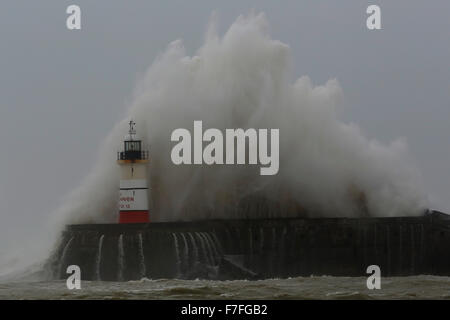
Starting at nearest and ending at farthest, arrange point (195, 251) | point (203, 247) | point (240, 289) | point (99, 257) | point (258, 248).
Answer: point (240, 289), point (99, 257), point (195, 251), point (203, 247), point (258, 248)

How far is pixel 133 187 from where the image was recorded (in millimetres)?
39312

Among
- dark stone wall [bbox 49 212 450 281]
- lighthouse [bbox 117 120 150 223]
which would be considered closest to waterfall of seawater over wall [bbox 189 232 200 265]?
dark stone wall [bbox 49 212 450 281]

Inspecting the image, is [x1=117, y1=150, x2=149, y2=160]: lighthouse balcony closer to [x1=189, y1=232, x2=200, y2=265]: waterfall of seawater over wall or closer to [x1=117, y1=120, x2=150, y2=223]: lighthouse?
[x1=117, y1=120, x2=150, y2=223]: lighthouse

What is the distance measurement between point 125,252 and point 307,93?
341 inches

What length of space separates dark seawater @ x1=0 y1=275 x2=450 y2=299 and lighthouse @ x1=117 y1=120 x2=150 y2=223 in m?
3.20

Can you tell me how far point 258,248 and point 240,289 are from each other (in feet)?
16.8

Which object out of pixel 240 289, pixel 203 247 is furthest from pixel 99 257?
pixel 240 289

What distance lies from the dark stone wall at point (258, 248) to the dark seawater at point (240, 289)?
37.2 inches

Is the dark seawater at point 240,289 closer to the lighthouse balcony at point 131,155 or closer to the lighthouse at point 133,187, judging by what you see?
the lighthouse at point 133,187

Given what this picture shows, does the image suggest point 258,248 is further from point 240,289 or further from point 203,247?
point 240,289

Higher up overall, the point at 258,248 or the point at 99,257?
the point at 258,248

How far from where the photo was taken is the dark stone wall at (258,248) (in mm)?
37312
